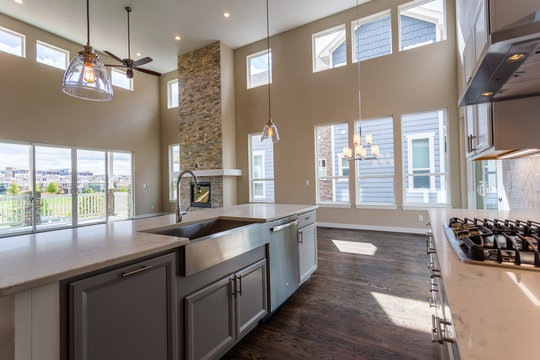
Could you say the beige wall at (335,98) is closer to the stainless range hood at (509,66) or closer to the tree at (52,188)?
the stainless range hood at (509,66)

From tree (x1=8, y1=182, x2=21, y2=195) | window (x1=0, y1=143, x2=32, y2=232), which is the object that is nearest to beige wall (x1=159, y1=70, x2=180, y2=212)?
window (x1=0, y1=143, x2=32, y2=232)

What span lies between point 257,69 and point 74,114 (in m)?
5.07

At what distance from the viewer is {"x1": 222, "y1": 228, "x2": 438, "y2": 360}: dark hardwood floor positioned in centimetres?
177

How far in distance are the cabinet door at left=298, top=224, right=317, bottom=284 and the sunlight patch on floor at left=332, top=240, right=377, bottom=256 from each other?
4.79 ft

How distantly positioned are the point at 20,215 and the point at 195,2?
6247mm

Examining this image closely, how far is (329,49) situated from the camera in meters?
6.31

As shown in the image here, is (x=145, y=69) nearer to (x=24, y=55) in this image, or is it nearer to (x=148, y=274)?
(x=24, y=55)

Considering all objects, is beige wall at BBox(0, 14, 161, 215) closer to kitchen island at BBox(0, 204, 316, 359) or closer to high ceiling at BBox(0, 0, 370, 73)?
high ceiling at BBox(0, 0, 370, 73)

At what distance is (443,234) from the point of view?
148cm

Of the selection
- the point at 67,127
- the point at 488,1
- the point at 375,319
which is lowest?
the point at 375,319

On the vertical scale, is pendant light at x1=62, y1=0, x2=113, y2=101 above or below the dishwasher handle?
above

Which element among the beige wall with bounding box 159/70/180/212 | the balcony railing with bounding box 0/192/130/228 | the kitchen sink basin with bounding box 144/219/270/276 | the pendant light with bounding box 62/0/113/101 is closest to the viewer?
the kitchen sink basin with bounding box 144/219/270/276

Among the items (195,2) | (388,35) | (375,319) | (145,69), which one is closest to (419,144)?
(388,35)

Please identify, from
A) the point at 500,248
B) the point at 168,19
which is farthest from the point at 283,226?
the point at 168,19
